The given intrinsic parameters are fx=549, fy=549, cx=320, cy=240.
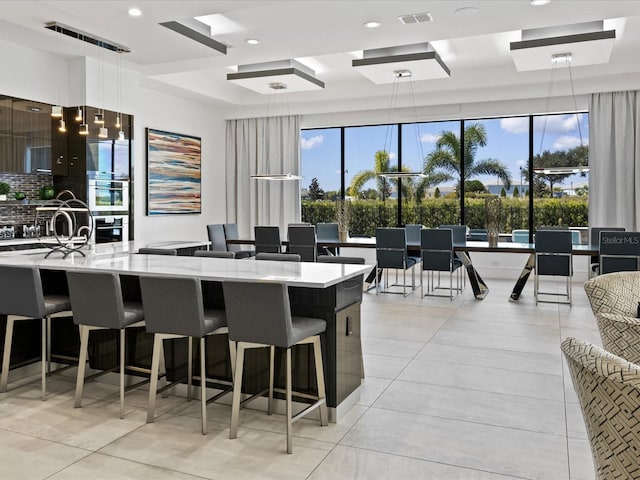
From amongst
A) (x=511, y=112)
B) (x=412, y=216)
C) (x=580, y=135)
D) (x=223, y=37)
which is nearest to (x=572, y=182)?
(x=580, y=135)

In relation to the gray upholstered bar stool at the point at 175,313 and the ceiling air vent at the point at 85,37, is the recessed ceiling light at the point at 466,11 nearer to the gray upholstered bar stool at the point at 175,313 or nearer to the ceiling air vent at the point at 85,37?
the ceiling air vent at the point at 85,37

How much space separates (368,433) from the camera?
320cm

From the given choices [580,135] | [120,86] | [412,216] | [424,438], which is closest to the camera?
[424,438]

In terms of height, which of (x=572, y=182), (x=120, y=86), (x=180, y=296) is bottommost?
(x=180, y=296)

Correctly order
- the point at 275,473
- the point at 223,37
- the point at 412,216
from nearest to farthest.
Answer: the point at 275,473
the point at 223,37
the point at 412,216

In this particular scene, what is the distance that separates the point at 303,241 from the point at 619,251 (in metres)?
4.31

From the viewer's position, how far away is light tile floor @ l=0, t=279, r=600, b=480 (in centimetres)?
276

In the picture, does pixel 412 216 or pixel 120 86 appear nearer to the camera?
pixel 120 86

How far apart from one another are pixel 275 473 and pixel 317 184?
9010 mm

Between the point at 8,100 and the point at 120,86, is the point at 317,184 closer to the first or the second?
the point at 120,86

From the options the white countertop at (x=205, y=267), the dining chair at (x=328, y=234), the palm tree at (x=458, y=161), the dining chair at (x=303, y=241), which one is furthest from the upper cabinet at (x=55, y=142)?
the palm tree at (x=458, y=161)

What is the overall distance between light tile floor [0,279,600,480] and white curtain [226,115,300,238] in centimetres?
658

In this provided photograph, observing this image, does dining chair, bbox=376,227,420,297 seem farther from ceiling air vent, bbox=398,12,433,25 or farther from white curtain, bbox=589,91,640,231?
white curtain, bbox=589,91,640,231

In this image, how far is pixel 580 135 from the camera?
31.1 ft
